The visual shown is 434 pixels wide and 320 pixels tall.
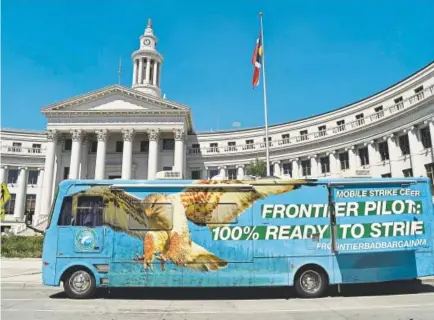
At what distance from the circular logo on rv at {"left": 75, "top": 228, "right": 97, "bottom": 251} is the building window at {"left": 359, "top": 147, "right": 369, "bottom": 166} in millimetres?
38447

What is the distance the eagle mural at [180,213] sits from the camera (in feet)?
35.5

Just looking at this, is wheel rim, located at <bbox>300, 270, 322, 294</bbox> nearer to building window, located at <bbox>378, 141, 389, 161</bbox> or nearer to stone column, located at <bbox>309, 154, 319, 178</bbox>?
building window, located at <bbox>378, 141, 389, 161</bbox>

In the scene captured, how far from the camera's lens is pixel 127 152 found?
1897 inches

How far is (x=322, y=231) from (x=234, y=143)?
44807mm

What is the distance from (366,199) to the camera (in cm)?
1126

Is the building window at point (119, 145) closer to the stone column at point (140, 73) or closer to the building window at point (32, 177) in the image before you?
the stone column at point (140, 73)

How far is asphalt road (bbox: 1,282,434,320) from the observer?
27.4ft

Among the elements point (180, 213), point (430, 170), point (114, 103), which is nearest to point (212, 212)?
point (180, 213)

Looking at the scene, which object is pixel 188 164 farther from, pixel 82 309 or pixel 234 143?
pixel 82 309

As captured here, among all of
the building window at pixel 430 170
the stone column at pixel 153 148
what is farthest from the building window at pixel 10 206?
the building window at pixel 430 170

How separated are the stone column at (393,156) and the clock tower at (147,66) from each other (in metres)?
39.1

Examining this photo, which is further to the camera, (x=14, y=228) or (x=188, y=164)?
(x=188, y=164)

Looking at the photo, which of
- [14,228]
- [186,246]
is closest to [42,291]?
[186,246]

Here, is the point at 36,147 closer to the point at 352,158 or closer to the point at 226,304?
the point at 352,158
